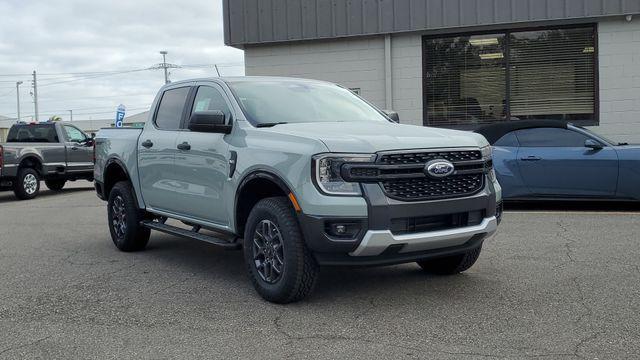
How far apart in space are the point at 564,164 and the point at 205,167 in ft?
19.1

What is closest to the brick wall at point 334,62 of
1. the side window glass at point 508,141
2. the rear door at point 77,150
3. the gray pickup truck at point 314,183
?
the rear door at point 77,150

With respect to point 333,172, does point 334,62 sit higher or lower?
higher

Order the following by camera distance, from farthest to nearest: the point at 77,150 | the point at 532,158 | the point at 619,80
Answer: the point at 77,150, the point at 619,80, the point at 532,158

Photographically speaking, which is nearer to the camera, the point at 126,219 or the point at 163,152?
the point at 163,152

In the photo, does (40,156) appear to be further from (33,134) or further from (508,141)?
(508,141)

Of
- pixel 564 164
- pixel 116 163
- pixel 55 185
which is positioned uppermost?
pixel 116 163

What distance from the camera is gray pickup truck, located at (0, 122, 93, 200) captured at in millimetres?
14812

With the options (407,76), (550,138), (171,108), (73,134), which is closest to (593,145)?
(550,138)

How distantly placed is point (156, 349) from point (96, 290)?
1.83m

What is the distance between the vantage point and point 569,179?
9383 millimetres

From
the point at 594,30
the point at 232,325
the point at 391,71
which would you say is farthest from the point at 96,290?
the point at 594,30

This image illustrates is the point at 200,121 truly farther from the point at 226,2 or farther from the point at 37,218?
the point at 226,2

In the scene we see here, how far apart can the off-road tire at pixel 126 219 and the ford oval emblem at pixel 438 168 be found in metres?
3.92

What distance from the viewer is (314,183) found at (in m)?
4.62
